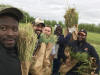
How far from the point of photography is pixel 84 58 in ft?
10.2

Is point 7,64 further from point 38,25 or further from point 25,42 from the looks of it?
point 38,25

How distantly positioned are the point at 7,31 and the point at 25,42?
0.39 m

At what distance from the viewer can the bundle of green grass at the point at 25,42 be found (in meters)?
1.68

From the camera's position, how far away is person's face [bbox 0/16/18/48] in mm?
1373

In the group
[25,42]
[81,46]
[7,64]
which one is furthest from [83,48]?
[7,64]

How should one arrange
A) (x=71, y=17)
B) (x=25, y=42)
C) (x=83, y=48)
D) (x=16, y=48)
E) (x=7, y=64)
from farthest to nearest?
(x=83, y=48), (x=71, y=17), (x=25, y=42), (x=16, y=48), (x=7, y=64)

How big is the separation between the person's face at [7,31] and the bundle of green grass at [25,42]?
26 centimetres

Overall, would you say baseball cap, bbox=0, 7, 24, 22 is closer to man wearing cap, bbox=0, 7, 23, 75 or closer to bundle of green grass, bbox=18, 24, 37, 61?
man wearing cap, bbox=0, 7, 23, 75

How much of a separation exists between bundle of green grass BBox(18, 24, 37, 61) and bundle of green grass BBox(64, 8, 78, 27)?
4.81ft

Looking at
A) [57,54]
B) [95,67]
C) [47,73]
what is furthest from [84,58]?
[57,54]

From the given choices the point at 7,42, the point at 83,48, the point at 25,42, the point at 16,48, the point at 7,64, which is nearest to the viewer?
the point at 7,64

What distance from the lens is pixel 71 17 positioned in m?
3.18

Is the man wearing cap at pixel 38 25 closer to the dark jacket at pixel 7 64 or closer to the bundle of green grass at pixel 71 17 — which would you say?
the bundle of green grass at pixel 71 17

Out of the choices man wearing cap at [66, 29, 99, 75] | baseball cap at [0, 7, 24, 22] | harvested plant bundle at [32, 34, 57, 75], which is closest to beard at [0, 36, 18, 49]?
baseball cap at [0, 7, 24, 22]
